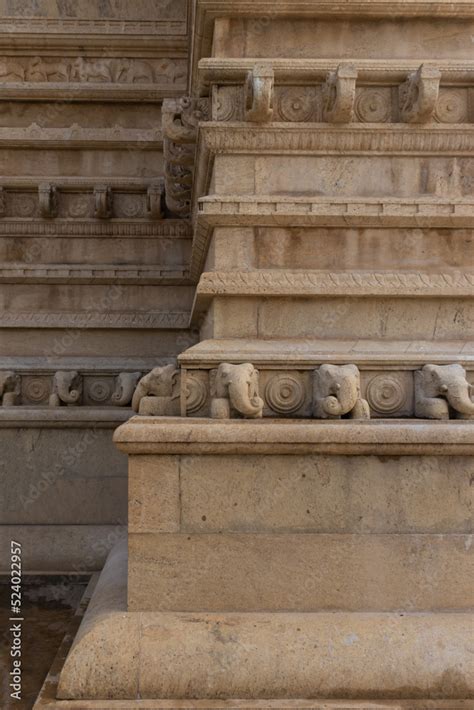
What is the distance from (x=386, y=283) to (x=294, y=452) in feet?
5.28

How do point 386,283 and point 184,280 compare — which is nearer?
point 386,283

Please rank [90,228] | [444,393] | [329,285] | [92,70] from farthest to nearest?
[92,70]
[90,228]
[329,285]
[444,393]

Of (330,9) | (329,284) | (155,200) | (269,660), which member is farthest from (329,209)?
(155,200)

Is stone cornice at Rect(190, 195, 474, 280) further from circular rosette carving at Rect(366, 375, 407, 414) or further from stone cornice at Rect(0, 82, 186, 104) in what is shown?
stone cornice at Rect(0, 82, 186, 104)

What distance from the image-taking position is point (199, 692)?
3.57 meters

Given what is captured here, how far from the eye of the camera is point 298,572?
399 cm

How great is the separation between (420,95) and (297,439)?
2938 millimetres

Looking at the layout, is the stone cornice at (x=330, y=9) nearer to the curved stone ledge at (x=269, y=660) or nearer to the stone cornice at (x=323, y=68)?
the stone cornice at (x=323, y=68)

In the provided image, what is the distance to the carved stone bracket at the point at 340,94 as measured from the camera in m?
4.68

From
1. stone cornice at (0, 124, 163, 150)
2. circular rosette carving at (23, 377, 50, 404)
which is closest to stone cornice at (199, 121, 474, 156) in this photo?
stone cornice at (0, 124, 163, 150)

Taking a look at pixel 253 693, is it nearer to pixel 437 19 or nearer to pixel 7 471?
pixel 7 471

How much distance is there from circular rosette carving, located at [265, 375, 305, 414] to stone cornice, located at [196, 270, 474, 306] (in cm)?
74

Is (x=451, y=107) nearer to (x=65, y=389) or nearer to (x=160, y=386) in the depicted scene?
(x=160, y=386)

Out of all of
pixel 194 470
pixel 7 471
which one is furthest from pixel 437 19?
pixel 7 471
